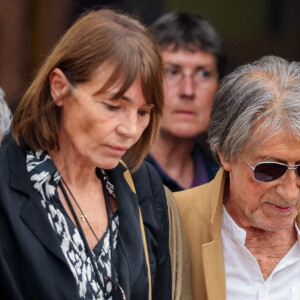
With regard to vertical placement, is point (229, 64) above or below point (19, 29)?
below

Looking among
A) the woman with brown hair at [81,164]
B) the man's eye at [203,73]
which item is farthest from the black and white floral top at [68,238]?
the man's eye at [203,73]

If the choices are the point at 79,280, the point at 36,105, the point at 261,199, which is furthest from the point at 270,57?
the point at 79,280

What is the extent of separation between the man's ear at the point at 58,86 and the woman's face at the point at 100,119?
0.01 meters

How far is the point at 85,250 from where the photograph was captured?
8.33 feet

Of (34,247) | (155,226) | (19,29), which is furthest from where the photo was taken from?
(19,29)

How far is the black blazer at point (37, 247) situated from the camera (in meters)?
2.37

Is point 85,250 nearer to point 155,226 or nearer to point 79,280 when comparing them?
point 79,280

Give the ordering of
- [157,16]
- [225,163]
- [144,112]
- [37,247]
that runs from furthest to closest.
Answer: [157,16]
[225,163]
[144,112]
[37,247]

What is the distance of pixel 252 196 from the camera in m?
2.95

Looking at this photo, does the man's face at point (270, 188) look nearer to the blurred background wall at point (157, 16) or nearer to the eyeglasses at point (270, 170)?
the eyeglasses at point (270, 170)

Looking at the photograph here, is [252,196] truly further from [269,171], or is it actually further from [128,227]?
[128,227]

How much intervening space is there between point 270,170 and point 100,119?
29.8 inches

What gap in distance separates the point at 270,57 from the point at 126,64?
2.97 ft

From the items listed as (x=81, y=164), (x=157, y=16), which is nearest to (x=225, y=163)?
(x=81, y=164)
